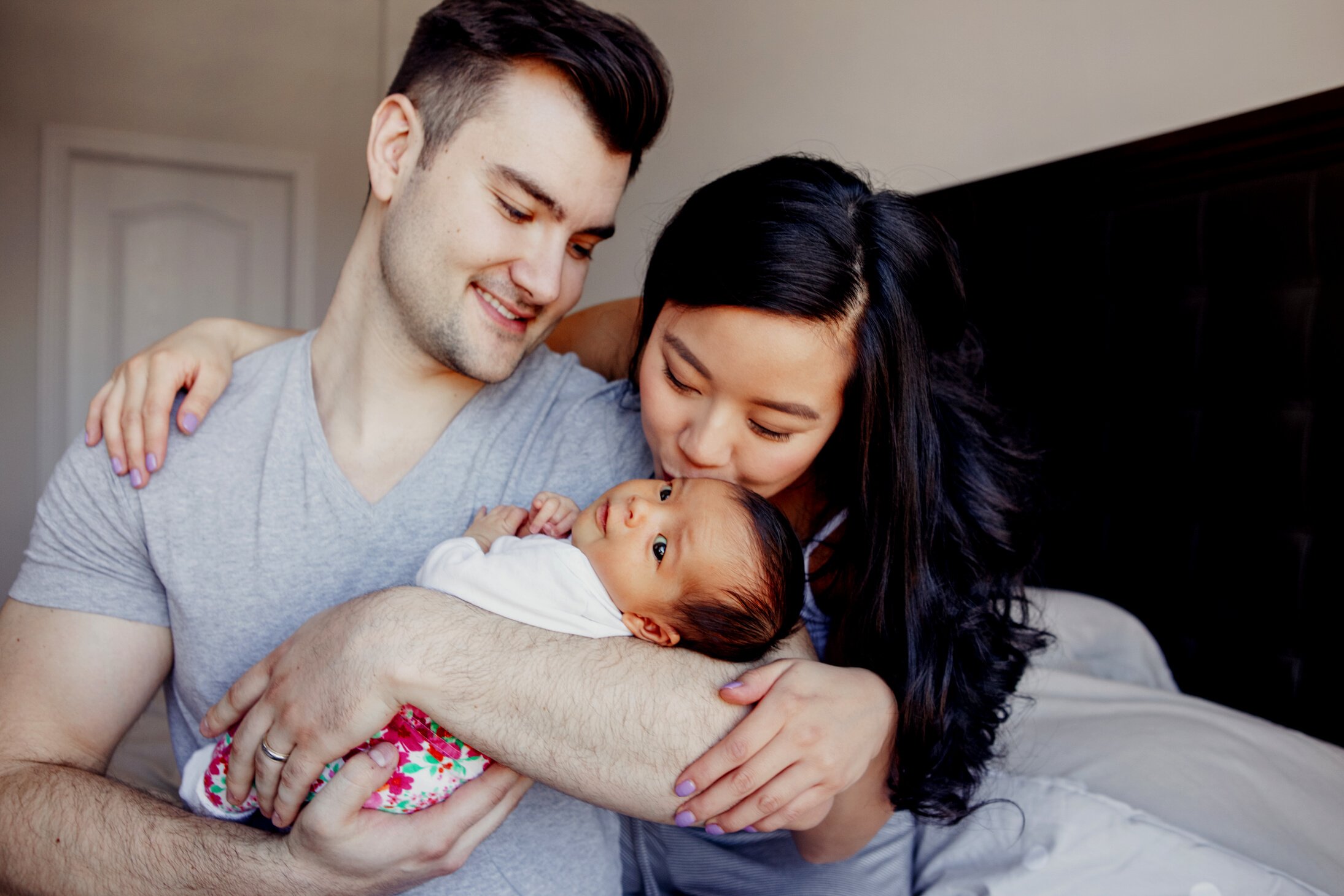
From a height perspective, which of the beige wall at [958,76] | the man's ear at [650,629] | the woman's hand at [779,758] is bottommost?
the woman's hand at [779,758]

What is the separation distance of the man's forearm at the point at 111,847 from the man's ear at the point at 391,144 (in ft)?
3.51

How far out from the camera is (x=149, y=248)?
479 cm

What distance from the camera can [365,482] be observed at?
4.85ft

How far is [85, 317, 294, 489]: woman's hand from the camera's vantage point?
4.54 ft

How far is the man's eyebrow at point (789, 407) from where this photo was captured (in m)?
1.27

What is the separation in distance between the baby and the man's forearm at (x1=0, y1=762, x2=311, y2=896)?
72 mm

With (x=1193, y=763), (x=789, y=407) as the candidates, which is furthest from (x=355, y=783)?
(x=1193, y=763)

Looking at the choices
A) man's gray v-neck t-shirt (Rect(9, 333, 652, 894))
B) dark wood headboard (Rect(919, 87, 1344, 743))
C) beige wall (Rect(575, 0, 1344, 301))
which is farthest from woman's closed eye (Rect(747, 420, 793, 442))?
beige wall (Rect(575, 0, 1344, 301))

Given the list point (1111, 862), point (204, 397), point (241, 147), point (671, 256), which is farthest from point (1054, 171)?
point (241, 147)

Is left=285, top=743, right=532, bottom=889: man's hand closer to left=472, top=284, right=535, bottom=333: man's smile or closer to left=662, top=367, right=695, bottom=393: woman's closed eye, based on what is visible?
left=662, top=367, right=695, bottom=393: woman's closed eye

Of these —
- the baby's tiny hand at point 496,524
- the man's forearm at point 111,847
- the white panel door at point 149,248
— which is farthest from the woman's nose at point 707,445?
the white panel door at point 149,248

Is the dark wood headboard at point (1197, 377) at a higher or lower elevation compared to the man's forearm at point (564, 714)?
higher

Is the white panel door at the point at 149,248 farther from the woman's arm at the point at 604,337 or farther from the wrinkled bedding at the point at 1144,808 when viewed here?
the wrinkled bedding at the point at 1144,808

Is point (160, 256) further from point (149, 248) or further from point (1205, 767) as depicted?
point (1205, 767)
